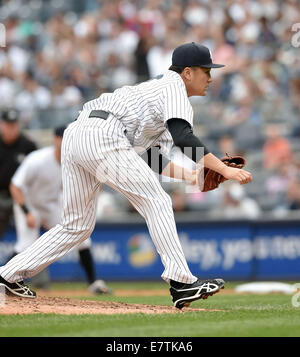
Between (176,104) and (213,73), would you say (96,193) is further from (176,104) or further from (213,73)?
(213,73)

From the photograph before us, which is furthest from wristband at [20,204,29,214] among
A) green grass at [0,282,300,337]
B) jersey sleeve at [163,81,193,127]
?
jersey sleeve at [163,81,193,127]

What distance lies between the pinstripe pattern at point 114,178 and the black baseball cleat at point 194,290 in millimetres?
62

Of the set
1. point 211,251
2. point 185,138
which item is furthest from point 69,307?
point 211,251

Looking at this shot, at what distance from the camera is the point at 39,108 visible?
16797 millimetres

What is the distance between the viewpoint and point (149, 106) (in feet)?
20.0

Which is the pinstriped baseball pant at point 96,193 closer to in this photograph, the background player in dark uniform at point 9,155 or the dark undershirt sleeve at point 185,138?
the dark undershirt sleeve at point 185,138

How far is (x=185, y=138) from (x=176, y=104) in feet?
0.89

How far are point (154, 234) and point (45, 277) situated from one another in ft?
17.3

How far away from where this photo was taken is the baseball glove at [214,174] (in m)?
6.50

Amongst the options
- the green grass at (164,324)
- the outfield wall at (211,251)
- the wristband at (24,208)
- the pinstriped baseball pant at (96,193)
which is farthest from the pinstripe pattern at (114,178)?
the outfield wall at (211,251)

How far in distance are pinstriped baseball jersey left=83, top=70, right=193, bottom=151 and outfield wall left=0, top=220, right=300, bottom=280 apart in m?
6.65

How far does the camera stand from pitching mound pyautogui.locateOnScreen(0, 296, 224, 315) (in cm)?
615

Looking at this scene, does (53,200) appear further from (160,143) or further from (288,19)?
(288,19)
